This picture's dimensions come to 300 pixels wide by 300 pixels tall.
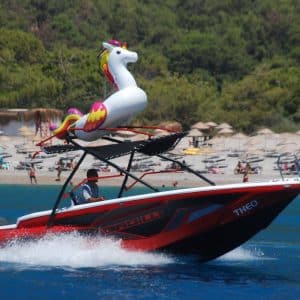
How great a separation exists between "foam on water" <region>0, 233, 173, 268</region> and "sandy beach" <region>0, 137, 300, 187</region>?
3408cm

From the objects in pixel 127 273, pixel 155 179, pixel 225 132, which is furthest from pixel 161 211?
pixel 225 132

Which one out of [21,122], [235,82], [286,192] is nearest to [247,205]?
[286,192]

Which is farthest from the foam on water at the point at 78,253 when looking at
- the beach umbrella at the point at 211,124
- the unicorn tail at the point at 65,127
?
the beach umbrella at the point at 211,124

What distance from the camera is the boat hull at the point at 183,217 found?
1521 cm

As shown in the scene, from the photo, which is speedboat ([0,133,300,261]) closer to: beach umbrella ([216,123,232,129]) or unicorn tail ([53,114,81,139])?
unicorn tail ([53,114,81,139])

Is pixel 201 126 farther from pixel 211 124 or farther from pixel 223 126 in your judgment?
pixel 223 126

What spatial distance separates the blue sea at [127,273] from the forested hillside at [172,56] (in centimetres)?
4116

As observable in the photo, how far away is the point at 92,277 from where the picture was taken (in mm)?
14930

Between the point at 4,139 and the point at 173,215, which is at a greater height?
the point at 4,139

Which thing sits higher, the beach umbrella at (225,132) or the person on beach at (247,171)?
the beach umbrella at (225,132)

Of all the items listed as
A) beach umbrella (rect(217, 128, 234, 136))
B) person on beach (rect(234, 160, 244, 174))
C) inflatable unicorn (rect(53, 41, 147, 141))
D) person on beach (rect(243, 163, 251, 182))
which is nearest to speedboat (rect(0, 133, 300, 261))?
inflatable unicorn (rect(53, 41, 147, 141))

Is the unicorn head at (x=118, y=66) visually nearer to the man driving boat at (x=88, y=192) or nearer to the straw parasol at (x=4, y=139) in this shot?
the man driving boat at (x=88, y=192)

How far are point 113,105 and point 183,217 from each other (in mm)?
1885

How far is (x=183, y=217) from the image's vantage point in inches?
608
